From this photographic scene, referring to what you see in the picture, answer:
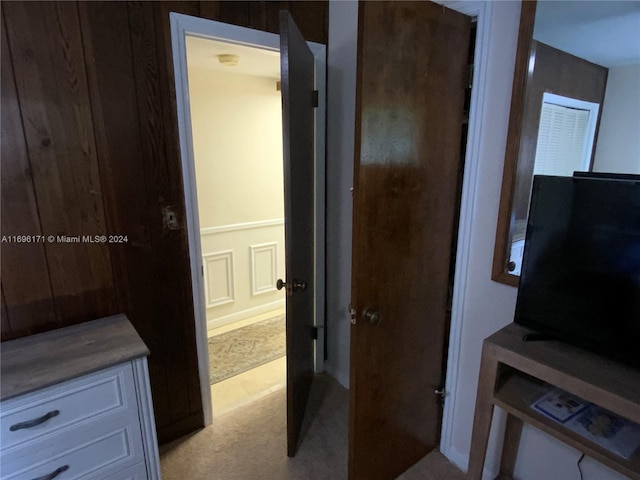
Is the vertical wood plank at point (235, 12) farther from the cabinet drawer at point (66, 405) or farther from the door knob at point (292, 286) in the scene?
the cabinet drawer at point (66, 405)

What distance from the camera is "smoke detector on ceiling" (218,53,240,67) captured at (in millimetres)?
2297

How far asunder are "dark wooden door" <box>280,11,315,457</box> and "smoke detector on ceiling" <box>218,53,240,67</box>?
63 centimetres

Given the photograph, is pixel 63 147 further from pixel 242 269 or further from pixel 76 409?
pixel 242 269

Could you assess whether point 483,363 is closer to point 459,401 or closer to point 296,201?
point 459,401

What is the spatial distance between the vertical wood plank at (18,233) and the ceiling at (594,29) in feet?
6.16

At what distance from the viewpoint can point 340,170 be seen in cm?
220

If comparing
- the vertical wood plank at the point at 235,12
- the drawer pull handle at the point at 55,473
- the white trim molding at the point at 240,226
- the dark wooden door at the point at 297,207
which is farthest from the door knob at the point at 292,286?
the white trim molding at the point at 240,226

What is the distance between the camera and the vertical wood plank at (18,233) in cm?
130

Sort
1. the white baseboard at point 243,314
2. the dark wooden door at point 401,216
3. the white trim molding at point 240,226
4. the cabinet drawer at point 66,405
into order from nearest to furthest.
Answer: the cabinet drawer at point 66,405
the dark wooden door at point 401,216
the white trim molding at point 240,226
the white baseboard at point 243,314

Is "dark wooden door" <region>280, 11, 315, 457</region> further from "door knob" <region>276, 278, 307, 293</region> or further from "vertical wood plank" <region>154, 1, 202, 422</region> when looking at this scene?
"vertical wood plank" <region>154, 1, 202, 422</region>

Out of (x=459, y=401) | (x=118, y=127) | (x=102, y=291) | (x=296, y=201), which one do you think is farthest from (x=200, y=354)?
(x=459, y=401)

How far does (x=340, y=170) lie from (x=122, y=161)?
1165mm

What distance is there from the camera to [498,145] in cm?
142

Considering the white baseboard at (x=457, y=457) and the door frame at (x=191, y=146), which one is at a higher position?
the door frame at (x=191, y=146)
